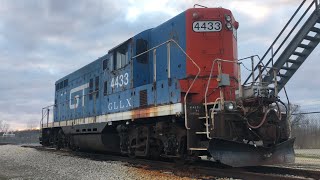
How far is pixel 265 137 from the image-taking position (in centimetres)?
764

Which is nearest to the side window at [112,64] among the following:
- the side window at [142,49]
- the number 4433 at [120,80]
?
the number 4433 at [120,80]

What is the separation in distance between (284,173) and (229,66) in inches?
119

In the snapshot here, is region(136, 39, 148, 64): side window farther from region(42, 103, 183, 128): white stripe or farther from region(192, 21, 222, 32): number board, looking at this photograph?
region(192, 21, 222, 32): number board

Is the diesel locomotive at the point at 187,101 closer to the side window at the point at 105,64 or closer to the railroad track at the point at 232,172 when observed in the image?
the side window at the point at 105,64

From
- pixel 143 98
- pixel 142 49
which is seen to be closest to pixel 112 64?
pixel 142 49

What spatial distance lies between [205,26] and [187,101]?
2227 millimetres

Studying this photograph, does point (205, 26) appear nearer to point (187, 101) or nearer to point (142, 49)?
point (187, 101)

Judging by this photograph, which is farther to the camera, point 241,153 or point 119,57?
point 119,57

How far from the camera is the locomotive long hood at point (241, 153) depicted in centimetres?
739

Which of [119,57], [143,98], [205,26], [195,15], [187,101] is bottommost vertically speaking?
[187,101]

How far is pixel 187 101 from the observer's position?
8.63 metres

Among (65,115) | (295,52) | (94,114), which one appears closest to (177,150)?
(94,114)

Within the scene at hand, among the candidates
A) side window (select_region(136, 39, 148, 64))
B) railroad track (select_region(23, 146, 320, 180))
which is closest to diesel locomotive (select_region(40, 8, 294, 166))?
side window (select_region(136, 39, 148, 64))

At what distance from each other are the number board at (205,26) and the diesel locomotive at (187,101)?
3cm
